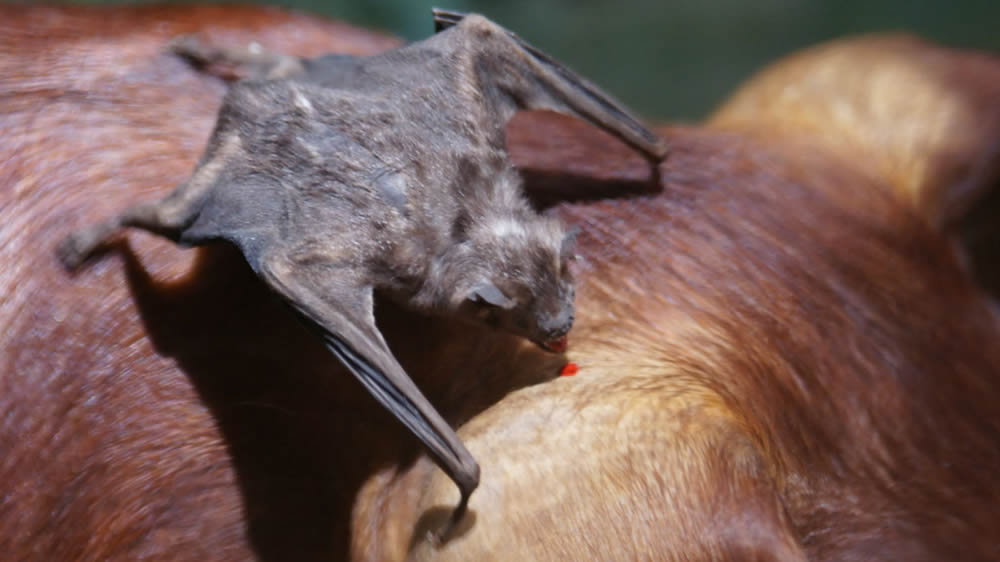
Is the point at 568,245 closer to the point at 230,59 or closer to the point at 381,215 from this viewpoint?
the point at 381,215

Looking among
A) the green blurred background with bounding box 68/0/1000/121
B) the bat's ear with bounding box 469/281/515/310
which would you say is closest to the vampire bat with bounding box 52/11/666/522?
the bat's ear with bounding box 469/281/515/310

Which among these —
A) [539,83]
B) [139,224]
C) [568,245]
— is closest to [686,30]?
[539,83]

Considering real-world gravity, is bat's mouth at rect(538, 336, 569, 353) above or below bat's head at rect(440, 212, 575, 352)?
below

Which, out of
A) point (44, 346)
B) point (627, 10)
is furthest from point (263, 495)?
point (627, 10)

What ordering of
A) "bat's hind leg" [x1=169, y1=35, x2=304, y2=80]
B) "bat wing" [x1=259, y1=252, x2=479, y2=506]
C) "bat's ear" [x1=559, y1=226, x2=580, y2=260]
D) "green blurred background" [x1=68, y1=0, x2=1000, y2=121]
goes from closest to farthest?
1. "bat wing" [x1=259, y1=252, x2=479, y2=506]
2. "bat's ear" [x1=559, y1=226, x2=580, y2=260]
3. "bat's hind leg" [x1=169, y1=35, x2=304, y2=80]
4. "green blurred background" [x1=68, y1=0, x2=1000, y2=121]

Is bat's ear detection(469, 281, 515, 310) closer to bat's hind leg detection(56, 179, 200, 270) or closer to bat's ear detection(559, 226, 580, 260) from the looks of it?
bat's ear detection(559, 226, 580, 260)
